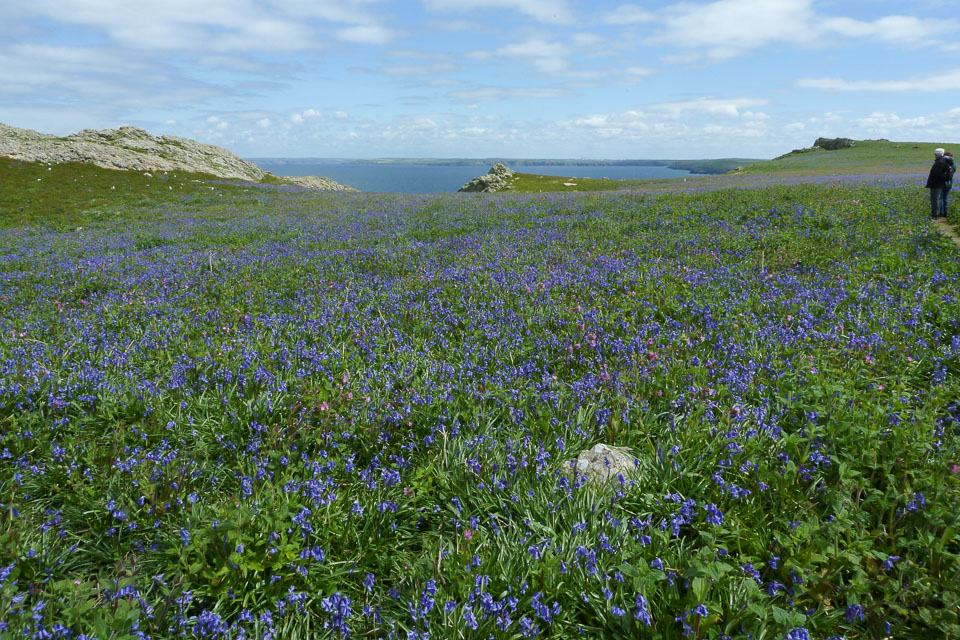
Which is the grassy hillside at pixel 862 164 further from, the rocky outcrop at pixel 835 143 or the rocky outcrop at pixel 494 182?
the rocky outcrop at pixel 835 143

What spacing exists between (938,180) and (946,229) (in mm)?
2266

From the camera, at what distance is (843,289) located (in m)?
8.07

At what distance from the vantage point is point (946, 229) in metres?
13.6

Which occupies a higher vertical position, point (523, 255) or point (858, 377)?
point (523, 255)

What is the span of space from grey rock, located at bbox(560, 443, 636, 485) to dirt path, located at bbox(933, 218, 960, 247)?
13.1 m

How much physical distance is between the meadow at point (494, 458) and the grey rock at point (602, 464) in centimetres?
14

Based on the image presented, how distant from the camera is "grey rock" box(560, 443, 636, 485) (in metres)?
4.05

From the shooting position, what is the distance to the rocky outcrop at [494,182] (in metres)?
73.2

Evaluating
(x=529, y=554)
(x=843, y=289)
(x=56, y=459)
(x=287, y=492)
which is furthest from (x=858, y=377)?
(x=56, y=459)

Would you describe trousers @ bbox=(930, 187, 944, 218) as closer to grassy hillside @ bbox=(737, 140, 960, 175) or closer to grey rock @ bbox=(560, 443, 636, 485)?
grey rock @ bbox=(560, 443, 636, 485)

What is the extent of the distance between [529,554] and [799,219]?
15.7 metres

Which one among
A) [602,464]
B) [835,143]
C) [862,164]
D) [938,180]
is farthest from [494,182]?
[835,143]

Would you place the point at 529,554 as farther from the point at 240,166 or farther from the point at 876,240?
the point at 240,166

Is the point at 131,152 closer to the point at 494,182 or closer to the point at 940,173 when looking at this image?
the point at 494,182
